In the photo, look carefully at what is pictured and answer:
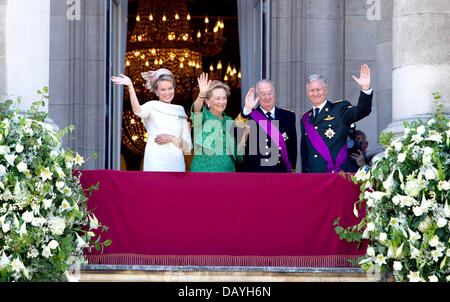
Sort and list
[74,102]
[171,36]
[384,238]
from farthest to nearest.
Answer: [171,36]
[74,102]
[384,238]

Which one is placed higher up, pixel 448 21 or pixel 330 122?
pixel 448 21

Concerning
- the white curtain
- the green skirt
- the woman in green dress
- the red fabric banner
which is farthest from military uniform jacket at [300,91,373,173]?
the white curtain

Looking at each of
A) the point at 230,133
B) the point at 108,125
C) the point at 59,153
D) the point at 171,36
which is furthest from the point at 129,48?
the point at 59,153

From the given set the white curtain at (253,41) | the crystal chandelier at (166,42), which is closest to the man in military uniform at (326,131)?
the white curtain at (253,41)

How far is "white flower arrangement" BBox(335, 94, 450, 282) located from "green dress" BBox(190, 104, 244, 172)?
1.46 m

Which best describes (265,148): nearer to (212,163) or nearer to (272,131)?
(272,131)

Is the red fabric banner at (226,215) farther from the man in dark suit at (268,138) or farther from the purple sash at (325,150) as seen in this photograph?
the man in dark suit at (268,138)

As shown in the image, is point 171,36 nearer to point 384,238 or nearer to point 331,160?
point 331,160

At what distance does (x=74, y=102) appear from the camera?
1142 centimetres

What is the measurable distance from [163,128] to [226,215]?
4.15 ft

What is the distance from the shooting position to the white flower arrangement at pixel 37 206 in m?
6.39

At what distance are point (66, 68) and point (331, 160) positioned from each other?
15.2 feet

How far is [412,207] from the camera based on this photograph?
21.9ft

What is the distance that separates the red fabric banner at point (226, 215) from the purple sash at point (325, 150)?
89 centimetres
